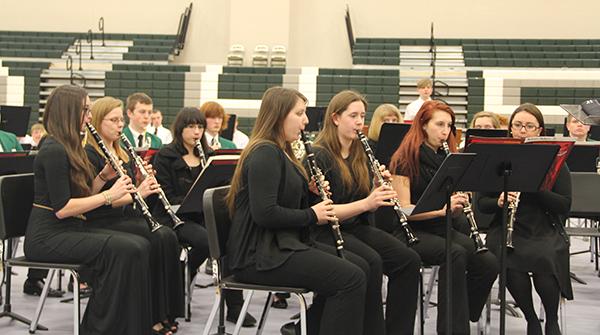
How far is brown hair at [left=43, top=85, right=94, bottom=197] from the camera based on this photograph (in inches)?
159

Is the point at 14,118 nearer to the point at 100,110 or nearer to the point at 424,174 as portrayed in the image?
the point at 100,110

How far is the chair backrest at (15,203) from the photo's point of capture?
13.9 feet

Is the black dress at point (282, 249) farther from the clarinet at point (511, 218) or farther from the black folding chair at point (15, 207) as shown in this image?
the clarinet at point (511, 218)

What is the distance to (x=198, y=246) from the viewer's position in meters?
4.99

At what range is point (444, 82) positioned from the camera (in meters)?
17.4

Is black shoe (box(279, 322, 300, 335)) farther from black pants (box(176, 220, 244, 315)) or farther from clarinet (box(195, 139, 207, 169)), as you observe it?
clarinet (box(195, 139, 207, 169))

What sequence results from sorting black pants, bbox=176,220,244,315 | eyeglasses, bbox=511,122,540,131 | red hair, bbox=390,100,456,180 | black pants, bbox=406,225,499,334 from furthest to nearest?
1. black pants, bbox=176,220,244,315
2. eyeglasses, bbox=511,122,540,131
3. red hair, bbox=390,100,456,180
4. black pants, bbox=406,225,499,334

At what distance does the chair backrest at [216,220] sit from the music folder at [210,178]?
2.08 ft

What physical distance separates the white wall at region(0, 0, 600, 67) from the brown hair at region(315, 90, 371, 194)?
16.0 metres

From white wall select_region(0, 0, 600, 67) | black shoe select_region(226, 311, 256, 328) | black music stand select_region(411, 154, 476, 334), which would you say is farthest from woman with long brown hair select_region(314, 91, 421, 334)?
white wall select_region(0, 0, 600, 67)

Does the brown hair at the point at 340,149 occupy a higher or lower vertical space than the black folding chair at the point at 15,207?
higher

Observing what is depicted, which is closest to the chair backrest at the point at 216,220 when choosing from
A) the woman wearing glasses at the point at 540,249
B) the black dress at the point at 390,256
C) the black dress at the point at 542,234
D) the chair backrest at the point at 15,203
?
the black dress at the point at 390,256

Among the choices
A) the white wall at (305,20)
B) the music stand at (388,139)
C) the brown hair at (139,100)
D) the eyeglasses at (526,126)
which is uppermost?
the white wall at (305,20)

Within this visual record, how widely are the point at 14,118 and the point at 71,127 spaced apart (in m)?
5.95
